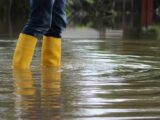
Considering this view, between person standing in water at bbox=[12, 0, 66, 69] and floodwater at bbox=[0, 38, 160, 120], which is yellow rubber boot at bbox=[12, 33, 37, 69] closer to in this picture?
person standing in water at bbox=[12, 0, 66, 69]

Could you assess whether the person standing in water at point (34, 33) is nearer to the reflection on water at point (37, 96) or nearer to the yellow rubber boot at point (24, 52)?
the yellow rubber boot at point (24, 52)

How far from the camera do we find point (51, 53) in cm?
653

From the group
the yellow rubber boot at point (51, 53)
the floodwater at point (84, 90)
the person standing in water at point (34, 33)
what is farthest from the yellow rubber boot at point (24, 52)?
the yellow rubber boot at point (51, 53)

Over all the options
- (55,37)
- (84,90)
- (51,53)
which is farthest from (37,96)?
(55,37)

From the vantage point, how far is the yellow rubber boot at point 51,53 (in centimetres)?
652

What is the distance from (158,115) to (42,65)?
2.97 metres

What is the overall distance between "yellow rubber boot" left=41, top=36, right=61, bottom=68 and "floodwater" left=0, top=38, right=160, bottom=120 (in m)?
0.13

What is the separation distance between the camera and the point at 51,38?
21.7 ft

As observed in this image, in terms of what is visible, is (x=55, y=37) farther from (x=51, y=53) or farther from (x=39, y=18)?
(x=39, y=18)

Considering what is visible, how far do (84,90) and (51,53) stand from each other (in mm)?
1864

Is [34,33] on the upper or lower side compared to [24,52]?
upper

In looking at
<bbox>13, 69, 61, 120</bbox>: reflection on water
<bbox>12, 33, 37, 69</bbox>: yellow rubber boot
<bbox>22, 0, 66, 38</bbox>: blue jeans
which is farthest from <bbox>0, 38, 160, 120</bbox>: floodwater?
<bbox>22, 0, 66, 38</bbox>: blue jeans

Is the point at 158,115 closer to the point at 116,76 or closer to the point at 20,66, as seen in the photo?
the point at 116,76

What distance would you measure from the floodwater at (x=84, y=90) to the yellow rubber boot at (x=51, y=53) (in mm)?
129
